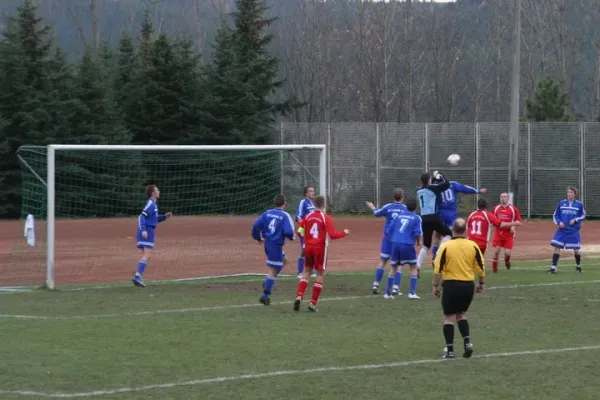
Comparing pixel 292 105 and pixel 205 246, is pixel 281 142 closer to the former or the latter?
pixel 292 105

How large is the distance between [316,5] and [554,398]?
58.3 metres

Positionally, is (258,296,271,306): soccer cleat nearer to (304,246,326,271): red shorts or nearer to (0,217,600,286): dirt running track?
(304,246,326,271): red shorts

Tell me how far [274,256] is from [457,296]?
560 cm

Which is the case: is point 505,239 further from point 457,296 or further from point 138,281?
point 457,296

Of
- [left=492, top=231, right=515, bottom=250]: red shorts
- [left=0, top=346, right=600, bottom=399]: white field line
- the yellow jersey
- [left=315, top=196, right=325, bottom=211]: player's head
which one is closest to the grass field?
[left=0, top=346, right=600, bottom=399]: white field line

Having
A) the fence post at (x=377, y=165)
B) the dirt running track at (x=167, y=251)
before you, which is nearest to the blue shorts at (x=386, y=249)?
the dirt running track at (x=167, y=251)

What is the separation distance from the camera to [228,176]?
2775 cm

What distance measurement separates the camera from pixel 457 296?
442 inches

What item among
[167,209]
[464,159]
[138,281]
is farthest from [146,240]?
[464,159]

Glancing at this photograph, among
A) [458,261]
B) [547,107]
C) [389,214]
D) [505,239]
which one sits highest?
[547,107]

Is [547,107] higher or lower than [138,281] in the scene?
higher

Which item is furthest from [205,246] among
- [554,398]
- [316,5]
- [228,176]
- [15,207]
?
[316,5]

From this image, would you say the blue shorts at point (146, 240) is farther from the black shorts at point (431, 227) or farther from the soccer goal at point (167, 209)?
the black shorts at point (431, 227)

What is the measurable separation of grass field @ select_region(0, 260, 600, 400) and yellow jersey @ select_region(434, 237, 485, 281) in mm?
969
